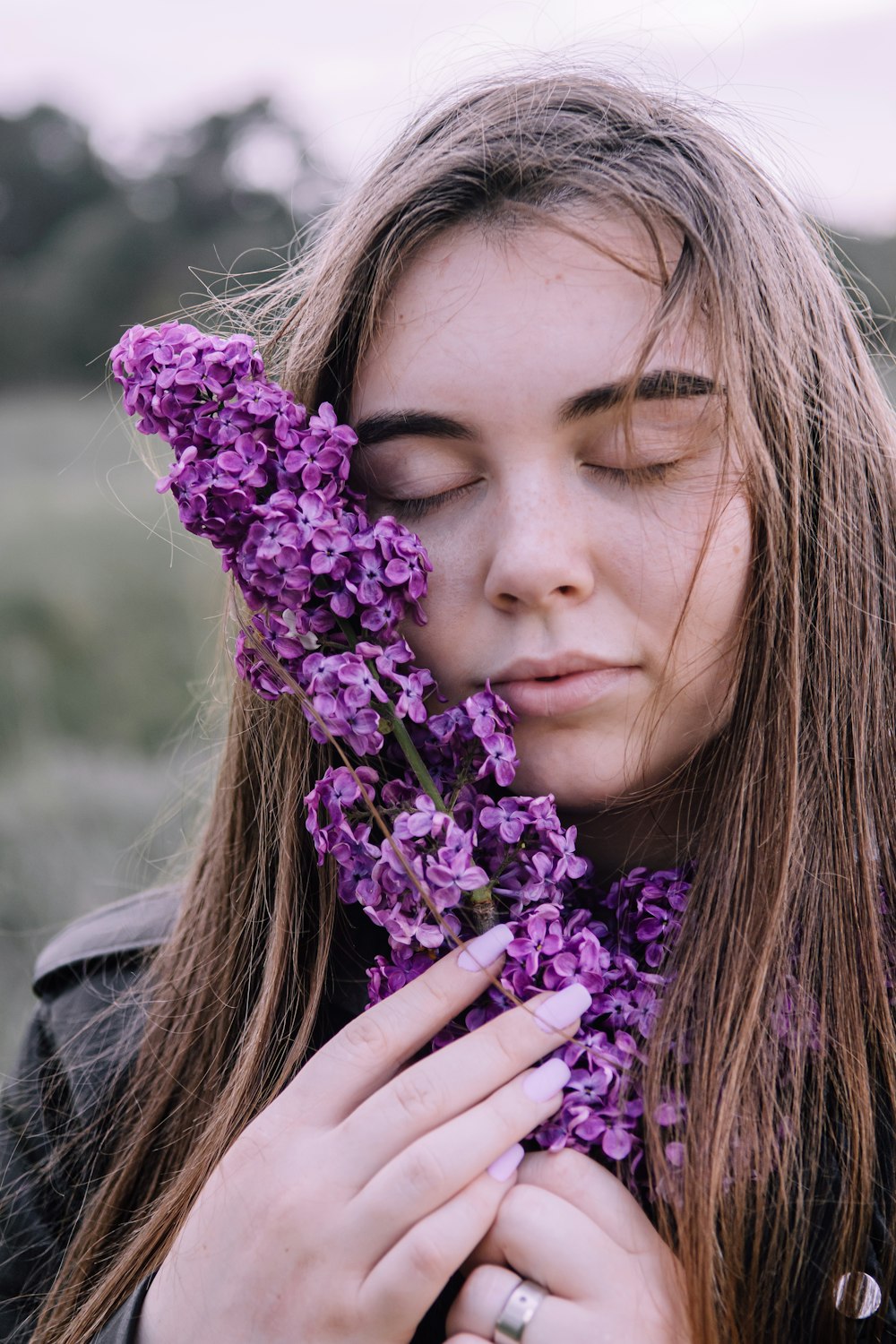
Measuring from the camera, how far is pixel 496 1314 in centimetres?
151

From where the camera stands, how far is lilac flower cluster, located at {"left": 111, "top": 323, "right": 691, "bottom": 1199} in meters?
1.60

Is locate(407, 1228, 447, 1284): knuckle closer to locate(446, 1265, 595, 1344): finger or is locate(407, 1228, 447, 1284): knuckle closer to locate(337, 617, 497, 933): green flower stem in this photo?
locate(446, 1265, 595, 1344): finger

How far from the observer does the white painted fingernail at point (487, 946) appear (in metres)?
1.62

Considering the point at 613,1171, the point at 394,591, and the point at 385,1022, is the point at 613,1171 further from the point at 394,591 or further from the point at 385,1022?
the point at 394,591

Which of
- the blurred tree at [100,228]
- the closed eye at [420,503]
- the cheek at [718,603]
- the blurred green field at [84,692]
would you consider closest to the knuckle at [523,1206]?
the cheek at [718,603]

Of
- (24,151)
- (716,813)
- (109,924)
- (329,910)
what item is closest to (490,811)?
(716,813)

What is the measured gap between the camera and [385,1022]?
1.70 m

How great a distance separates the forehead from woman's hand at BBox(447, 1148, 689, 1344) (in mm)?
1152

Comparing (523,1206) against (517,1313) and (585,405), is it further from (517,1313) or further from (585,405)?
(585,405)

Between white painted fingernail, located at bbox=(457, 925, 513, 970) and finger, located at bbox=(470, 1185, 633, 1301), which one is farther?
white painted fingernail, located at bbox=(457, 925, 513, 970)

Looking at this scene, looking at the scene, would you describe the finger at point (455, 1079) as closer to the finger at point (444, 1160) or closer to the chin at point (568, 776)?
the finger at point (444, 1160)

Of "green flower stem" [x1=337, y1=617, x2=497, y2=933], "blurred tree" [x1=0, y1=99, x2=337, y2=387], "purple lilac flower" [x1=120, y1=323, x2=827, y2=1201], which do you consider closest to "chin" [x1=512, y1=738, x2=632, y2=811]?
"purple lilac flower" [x1=120, y1=323, x2=827, y2=1201]

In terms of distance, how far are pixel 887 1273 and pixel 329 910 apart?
109cm

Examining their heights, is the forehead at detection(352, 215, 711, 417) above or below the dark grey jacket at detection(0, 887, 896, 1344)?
above
